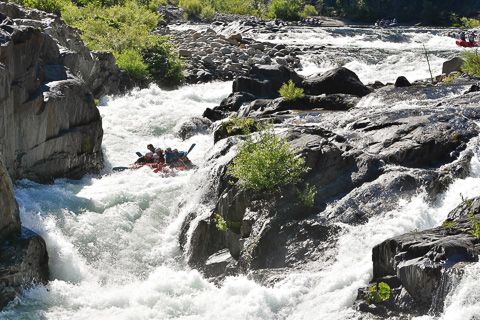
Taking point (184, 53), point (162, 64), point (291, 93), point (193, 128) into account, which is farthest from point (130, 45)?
point (291, 93)

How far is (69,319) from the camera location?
7695 mm

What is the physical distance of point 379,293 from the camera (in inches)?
254

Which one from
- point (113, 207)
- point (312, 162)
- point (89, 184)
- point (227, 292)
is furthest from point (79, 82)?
point (227, 292)

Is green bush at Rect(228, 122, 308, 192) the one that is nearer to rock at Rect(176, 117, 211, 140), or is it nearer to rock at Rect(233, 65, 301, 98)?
rock at Rect(176, 117, 211, 140)

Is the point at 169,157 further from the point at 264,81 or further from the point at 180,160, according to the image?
the point at 264,81

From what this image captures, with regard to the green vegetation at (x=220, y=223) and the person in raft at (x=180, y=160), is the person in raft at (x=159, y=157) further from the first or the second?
the green vegetation at (x=220, y=223)

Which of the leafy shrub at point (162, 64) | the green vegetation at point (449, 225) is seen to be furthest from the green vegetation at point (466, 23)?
the green vegetation at point (449, 225)

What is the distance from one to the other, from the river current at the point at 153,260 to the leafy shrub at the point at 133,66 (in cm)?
714

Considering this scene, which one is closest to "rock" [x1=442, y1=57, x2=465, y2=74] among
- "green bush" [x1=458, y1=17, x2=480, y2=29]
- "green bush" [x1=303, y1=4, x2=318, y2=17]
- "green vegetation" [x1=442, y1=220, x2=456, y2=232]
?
"green vegetation" [x1=442, y1=220, x2=456, y2=232]

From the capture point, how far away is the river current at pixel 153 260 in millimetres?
7121

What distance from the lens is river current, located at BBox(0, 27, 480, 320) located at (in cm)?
712

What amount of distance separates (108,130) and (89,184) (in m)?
4.78

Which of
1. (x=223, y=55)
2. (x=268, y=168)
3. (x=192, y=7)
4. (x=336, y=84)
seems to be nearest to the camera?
(x=268, y=168)

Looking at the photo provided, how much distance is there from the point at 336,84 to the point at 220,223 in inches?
357
